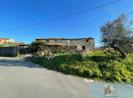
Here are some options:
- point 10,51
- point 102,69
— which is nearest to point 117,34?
point 102,69

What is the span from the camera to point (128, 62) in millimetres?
14477

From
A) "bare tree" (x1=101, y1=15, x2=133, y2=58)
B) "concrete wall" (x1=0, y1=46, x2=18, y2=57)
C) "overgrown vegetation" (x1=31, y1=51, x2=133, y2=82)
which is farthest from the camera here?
"concrete wall" (x1=0, y1=46, x2=18, y2=57)

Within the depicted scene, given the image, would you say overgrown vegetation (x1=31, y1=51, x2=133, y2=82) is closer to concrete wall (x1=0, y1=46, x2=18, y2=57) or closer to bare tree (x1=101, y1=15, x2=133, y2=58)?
bare tree (x1=101, y1=15, x2=133, y2=58)

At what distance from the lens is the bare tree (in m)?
16.5

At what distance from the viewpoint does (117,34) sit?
1656 centimetres

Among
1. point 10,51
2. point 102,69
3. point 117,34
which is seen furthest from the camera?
point 10,51

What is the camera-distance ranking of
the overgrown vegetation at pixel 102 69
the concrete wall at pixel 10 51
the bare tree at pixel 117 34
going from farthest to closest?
the concrete wall at pixel 10 51, the bare tree at pixel 117 34, the overgrown vegetation at pixel 102 69

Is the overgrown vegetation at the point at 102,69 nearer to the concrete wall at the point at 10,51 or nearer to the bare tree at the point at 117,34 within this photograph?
the bare tree at the point at 117,34

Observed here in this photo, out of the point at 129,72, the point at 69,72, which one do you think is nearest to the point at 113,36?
the point at 129,72

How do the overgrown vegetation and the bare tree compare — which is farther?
the bare tree

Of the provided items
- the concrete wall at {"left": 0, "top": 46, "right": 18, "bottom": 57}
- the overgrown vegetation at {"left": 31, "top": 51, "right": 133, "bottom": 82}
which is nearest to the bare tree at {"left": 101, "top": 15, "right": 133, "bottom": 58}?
the overgrown vegetation at {"left": 31, "top": 51, "right": 133, "bottom": 82}

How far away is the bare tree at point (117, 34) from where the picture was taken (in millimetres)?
16484

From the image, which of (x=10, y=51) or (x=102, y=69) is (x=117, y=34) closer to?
(x=102, y=69)

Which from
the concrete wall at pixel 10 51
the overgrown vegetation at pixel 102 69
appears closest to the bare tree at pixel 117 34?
the overgrown vegetation at pixel 102 69
